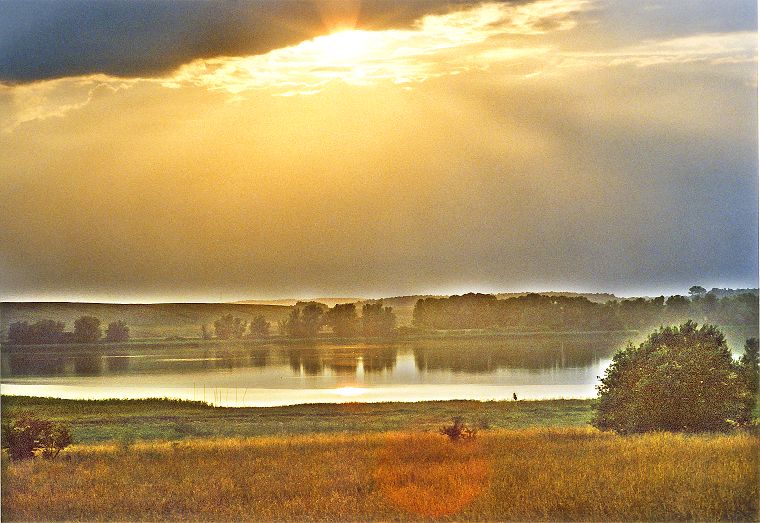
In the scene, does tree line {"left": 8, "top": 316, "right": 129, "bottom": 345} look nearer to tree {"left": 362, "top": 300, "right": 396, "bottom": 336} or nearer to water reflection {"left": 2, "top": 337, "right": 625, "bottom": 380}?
water reflection {"left": 2, "top": 337, "right": 625, "bottom": 380}

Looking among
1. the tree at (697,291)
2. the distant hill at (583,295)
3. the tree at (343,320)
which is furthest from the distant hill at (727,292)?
the tree at (343,320)

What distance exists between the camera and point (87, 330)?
50.5ft

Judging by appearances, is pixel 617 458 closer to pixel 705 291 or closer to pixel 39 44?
pixel 705 291

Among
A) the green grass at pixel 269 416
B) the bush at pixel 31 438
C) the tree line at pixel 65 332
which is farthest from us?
the tree line at pixel 65 332

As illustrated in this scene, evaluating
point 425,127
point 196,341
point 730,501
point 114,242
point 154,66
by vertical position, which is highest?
point 154,66

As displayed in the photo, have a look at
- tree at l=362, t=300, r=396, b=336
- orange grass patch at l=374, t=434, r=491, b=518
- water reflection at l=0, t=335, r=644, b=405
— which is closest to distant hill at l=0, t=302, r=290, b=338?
water reflection at l=0, t=335, r=644, b=405

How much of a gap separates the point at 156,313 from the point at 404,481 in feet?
14.5

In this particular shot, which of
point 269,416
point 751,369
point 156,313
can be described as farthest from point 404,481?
point 751,369

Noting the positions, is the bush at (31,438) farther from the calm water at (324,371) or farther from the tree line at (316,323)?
the tree line at (316,323)

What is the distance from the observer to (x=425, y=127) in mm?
14828

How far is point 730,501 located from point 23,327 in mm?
9415

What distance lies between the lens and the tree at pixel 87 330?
15.4 m

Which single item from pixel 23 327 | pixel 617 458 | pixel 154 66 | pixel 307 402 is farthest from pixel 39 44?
pixel 617 458

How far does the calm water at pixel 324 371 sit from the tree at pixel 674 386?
440mm
